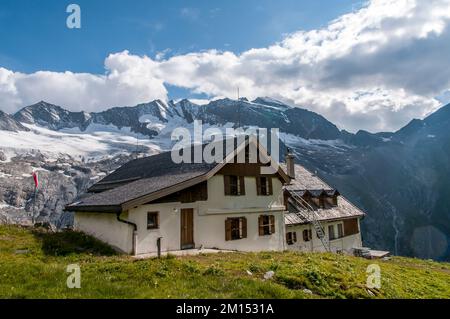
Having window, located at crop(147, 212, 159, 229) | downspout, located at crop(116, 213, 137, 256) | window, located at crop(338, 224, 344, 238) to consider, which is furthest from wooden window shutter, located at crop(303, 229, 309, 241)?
downspout, located at crop(116, 213, 137, 256)

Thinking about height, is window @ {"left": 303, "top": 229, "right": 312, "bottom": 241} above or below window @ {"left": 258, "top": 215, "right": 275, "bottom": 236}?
below

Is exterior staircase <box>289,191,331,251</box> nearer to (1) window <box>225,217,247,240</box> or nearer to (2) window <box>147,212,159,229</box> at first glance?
(1) window <box>225,217,247,240</box>

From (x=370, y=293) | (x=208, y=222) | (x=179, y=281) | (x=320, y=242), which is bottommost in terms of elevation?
(x=320, y=242)

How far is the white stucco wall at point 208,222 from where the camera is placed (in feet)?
62.0

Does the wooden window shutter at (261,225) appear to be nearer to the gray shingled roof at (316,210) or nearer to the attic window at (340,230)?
the gray shingled roof at (316,210)

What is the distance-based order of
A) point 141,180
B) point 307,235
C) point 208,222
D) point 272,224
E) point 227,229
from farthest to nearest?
point 307,235 → point 272,224 → point 141,180 → point 227,229 → point 208,222

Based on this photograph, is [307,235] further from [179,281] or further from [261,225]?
[179,281]

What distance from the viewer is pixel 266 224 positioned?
25.9 metres

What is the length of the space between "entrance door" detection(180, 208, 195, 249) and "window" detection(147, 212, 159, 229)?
5.90 ft

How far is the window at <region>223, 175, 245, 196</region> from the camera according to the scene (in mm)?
23984

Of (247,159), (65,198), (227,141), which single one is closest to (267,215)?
(247,159)

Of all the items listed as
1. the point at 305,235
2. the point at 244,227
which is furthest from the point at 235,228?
the point at 305,235

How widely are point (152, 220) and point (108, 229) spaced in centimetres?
271
